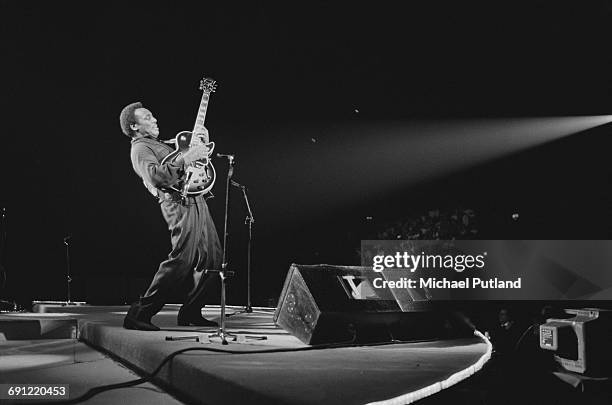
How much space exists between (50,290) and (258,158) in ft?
12.4

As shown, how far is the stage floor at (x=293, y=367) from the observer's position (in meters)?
2.00

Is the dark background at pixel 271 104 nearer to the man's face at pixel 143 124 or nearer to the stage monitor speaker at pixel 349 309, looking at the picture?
the man's face at pixel 143 124

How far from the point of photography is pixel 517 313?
7059 mm

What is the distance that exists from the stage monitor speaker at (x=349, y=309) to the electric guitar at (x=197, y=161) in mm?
1064

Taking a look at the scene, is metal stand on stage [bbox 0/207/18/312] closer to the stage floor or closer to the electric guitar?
the stage floor

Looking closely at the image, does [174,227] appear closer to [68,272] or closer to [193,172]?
[193,172]

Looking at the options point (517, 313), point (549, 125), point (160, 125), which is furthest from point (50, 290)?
point (549, 125)

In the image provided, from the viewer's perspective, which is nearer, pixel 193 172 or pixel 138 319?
pixel 138 319

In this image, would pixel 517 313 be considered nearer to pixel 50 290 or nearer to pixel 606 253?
pixel 606 253

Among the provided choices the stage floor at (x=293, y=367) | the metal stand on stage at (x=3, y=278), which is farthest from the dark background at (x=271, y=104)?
the stage floor at (x=293, y=367)

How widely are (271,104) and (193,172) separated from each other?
388 cm

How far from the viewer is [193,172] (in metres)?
4.31

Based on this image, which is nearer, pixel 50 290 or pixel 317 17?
pixel 317 17

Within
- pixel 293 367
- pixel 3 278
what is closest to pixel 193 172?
pixel 293 367
